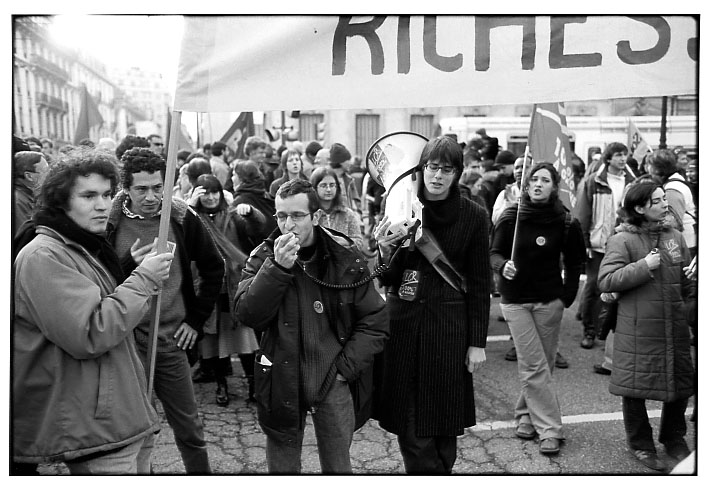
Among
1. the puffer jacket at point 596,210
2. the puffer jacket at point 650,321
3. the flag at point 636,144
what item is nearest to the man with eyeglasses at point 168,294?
the puffer jacket at point 650,321

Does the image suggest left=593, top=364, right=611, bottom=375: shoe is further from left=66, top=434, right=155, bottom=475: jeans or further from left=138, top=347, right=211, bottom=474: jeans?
left=66, top=434, right=155, bottom=475: jeans

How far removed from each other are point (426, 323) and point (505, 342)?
12.9 ft

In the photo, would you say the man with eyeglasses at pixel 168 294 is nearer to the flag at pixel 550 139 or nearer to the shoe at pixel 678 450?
the shoe at pixel 678 450

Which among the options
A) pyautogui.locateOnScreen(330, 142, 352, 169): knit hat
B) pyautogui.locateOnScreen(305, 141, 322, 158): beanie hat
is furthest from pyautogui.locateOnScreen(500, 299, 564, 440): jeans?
pyautogui.locateOnScreen(305, 141, 322, 158): beanie hat

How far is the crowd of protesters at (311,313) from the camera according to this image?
244 centimetres

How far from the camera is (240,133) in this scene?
10961mm

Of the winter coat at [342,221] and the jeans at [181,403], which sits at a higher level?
the winter coat at [342,221]

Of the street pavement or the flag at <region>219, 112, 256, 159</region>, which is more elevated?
the flag at <region>219, 112, 256, 159</region>

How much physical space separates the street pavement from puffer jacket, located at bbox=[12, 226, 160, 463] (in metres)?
1.66

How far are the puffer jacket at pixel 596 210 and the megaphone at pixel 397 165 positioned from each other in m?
4.43

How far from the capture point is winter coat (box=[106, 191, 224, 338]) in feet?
11.8

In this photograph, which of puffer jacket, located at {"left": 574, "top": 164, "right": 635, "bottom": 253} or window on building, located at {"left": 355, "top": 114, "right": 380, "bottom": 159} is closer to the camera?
puffer jacket, located at {"left": 574, "top": 164, "right": 635, "bottom": 253}

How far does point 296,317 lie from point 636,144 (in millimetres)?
8808

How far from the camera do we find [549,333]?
4590 mm
